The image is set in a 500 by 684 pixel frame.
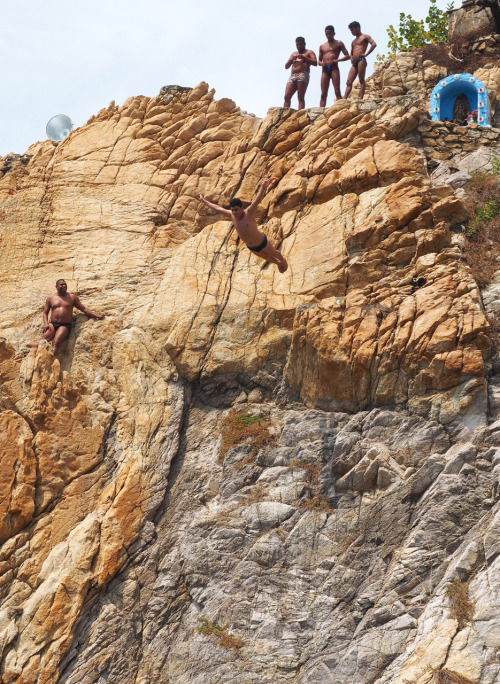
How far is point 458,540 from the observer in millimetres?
11023

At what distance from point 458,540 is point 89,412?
6.12m

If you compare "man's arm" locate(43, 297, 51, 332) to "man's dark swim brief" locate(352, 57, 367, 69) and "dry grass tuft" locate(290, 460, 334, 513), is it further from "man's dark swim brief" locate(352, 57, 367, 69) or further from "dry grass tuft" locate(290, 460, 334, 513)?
"man's dark swim brief" locate(352, 57, 367, 69)

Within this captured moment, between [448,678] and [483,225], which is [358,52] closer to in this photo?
[483,225]

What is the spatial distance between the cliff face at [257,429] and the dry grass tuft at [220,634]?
1.2 inches

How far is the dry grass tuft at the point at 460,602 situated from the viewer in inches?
398

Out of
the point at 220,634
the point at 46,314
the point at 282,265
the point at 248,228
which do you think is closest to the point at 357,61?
the point at 282,265

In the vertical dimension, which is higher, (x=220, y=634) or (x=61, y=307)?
(x=61, y=307)

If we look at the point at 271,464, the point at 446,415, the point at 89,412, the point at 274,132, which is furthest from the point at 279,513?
the point at 274,132

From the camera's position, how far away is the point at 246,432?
13250mm

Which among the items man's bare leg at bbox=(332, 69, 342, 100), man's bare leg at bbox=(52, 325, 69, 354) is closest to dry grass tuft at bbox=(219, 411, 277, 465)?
man's bare leg at bbox=(52, 325, 69, 354)

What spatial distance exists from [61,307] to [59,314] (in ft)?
0.41

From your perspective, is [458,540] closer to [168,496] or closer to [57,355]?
[168,496]

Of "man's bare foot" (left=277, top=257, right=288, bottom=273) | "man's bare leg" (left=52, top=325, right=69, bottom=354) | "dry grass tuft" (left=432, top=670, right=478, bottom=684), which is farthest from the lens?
"man's bare leg" (left=52, top=325, right=69, bottom=354)

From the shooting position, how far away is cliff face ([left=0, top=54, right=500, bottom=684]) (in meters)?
11.3
